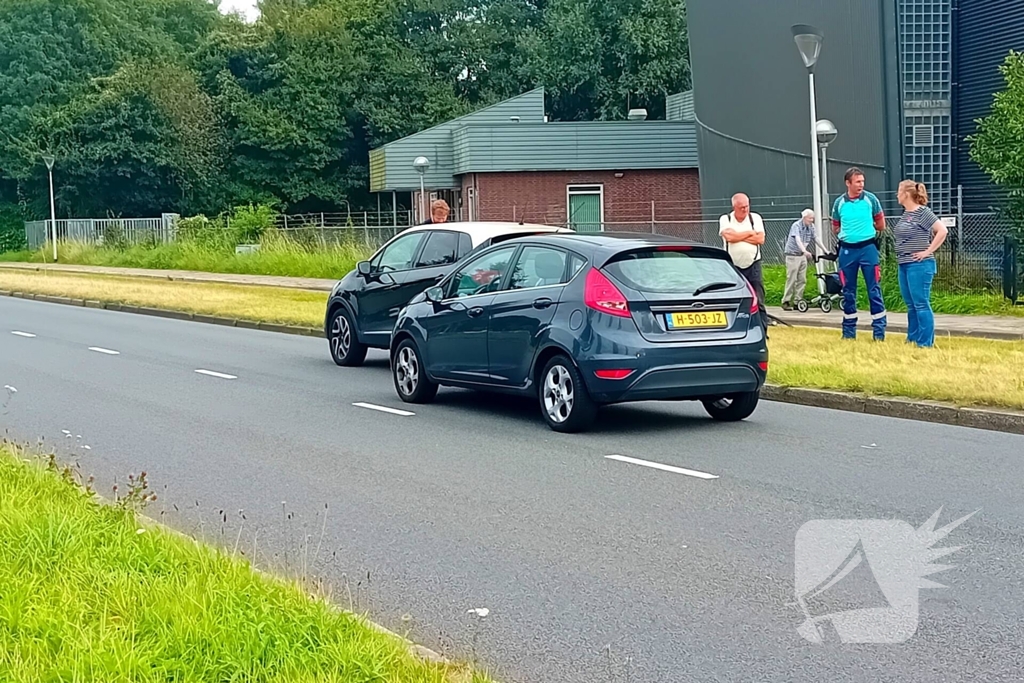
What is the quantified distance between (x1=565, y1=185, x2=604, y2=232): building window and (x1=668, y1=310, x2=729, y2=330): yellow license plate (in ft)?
113

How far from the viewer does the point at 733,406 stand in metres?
11.0

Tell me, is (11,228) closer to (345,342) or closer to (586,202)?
(586,202)

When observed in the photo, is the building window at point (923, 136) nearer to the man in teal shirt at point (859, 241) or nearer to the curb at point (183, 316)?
the man in teal shirt at point (859, 241)

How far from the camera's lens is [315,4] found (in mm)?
70688

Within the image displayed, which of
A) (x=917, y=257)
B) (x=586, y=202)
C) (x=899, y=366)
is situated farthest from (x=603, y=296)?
(x=586, y=202)

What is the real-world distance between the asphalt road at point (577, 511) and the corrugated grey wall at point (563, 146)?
3108 cm

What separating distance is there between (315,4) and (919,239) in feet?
196

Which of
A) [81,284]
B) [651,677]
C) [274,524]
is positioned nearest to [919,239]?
[274,524]

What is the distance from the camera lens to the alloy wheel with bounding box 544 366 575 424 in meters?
10.5

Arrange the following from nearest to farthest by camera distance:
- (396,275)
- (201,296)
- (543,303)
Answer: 1. (543,303)
2. (396,275)
3. (201,296)

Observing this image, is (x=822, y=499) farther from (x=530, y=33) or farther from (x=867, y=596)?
(x=530, y=33)

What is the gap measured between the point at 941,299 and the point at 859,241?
6.49 meters

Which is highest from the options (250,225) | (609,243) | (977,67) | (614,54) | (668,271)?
(614,54)

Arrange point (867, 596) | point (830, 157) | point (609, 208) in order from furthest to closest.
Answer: point (609, 208) < point (830, 157) < point (867, 596)
